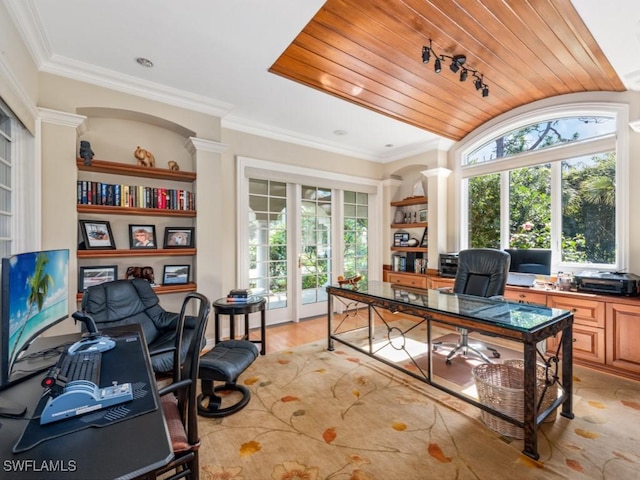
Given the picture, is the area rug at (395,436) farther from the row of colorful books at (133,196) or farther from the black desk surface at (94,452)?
the row of colorful books at (133,196)

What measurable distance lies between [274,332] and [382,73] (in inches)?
126

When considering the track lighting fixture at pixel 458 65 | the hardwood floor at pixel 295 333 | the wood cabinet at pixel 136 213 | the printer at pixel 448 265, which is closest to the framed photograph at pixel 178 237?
the wood cabinet at pixel 136 213

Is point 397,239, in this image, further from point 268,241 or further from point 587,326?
point 587,326

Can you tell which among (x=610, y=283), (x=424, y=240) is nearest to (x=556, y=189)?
(x=610, y=283)

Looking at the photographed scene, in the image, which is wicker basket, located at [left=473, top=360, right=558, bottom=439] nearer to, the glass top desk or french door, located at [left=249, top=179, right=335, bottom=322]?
the glass top desk

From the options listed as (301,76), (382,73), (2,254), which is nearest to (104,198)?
(2,254)

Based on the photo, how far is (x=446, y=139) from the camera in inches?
175

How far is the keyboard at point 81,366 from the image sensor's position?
45.6 inches

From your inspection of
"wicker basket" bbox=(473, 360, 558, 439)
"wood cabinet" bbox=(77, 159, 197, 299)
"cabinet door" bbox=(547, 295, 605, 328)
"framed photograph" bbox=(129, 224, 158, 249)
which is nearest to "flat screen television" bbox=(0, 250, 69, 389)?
"wood cabinet" bbox=(77, 159, 197, 299)

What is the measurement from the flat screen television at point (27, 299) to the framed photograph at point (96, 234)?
1.37 metres

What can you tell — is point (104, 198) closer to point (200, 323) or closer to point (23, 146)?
point (23, 146)

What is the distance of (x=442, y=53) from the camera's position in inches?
99.7

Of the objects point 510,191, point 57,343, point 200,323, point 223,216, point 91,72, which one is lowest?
point 57,343

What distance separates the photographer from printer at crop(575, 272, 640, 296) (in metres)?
2.70
